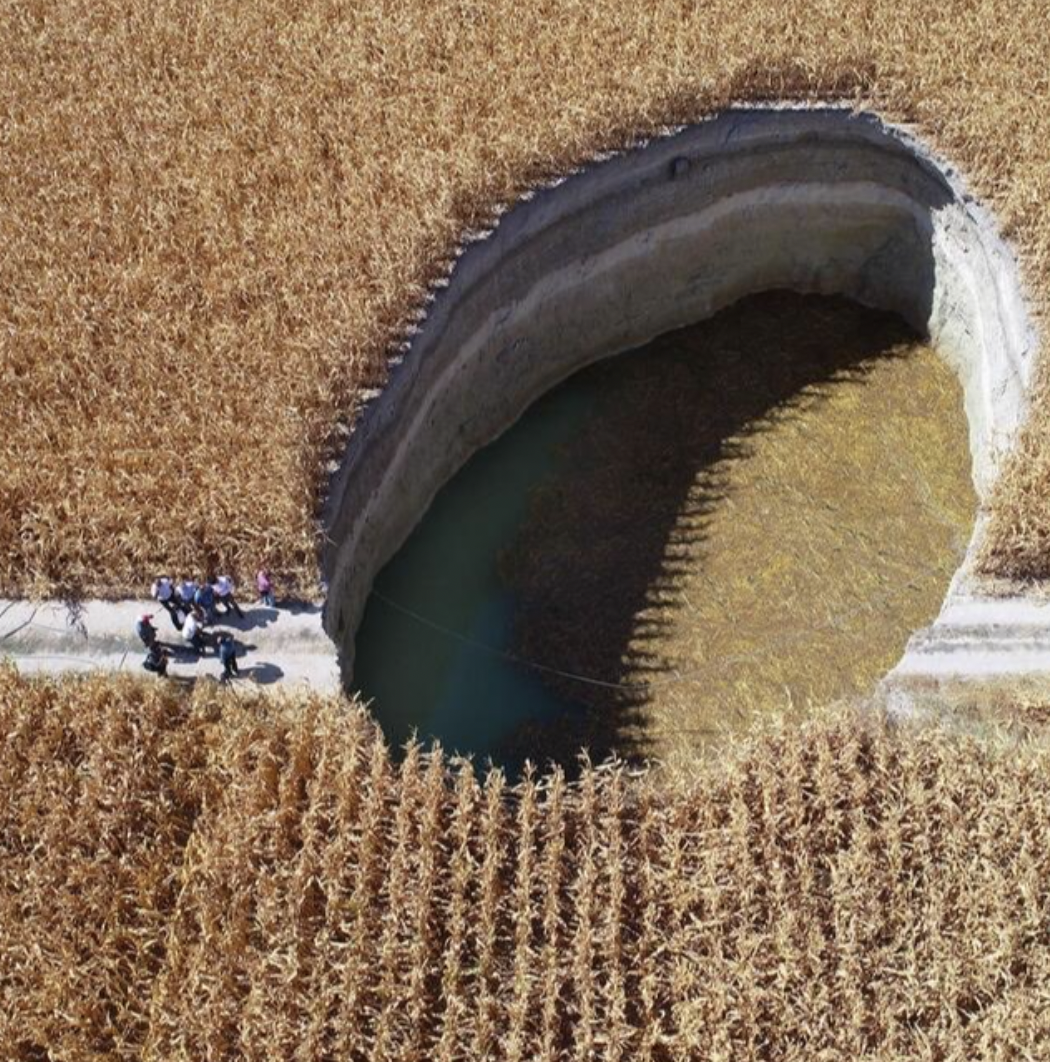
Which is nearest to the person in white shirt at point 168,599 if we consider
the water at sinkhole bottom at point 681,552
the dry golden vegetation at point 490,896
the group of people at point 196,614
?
the group of people at point 196,614

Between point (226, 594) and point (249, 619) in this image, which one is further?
point (249, 619)

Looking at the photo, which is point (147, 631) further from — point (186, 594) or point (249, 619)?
point (249, 619)

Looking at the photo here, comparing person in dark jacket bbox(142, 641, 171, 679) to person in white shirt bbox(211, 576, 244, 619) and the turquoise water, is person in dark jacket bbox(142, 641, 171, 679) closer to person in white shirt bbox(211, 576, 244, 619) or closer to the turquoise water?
person in white shirt bbox(211, 576, 244, 619)

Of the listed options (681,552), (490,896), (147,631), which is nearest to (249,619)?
(147,631)

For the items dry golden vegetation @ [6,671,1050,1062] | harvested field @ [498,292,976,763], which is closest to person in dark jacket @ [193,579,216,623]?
dry golden vegetation @ [6,671,1050,1062]

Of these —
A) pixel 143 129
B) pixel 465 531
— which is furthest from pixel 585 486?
pixel 143 129
